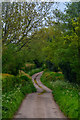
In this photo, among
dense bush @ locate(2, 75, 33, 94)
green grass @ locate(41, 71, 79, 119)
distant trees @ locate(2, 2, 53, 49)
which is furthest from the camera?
dense bush @ locate(2, 75, 33, 94)

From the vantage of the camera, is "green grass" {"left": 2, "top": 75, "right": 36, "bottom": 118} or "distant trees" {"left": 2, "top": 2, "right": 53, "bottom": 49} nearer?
"green grass" {"left": 2, "top": 75, "right": 36, "bottom": 118}

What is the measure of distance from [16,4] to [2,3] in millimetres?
1245

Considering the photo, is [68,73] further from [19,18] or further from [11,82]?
[19,18]

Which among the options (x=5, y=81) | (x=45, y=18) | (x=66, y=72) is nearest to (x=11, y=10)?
(x=45, y=18)

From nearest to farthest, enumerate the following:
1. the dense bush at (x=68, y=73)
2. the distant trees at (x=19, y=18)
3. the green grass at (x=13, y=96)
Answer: the green grass at (x=13, y=96), the distant trees at (x=19, y=18), the dense bush at (x=68, y=73)

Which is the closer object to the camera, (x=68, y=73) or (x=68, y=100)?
(x=68, y=100)

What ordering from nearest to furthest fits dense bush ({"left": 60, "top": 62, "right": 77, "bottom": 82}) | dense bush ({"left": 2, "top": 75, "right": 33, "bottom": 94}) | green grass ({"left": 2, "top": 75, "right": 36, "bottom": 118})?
green grass ({"left": 2, "top": 75, "right": 36, "bottom": 118}) → dense bush ({"left": 2, "top": 75, "right": 33, "bottom": 94}) → dense bush ({"left": 60, "top": 62, "right": 77, "bottom": 82})

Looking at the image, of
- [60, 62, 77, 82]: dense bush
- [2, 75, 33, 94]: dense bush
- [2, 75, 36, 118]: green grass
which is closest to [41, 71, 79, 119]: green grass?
[2, 75, 36, 118]: green grass

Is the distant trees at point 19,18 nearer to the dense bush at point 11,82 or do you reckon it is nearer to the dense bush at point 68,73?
the dense bush at point 11,82

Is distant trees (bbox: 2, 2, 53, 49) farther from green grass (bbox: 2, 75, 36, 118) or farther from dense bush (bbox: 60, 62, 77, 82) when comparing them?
dense bush (bbox: 60, 62, 77, 82)

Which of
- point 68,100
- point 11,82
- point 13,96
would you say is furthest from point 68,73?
point 68,100

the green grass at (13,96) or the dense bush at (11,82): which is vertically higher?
the dense bush at (11,82)

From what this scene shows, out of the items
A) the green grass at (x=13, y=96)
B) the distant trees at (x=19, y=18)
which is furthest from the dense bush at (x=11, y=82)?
the distant trees at (x=19, y=18)

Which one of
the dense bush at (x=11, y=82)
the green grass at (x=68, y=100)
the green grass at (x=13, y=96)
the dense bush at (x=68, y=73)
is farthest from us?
the dense bush at (x=68, y=73)
